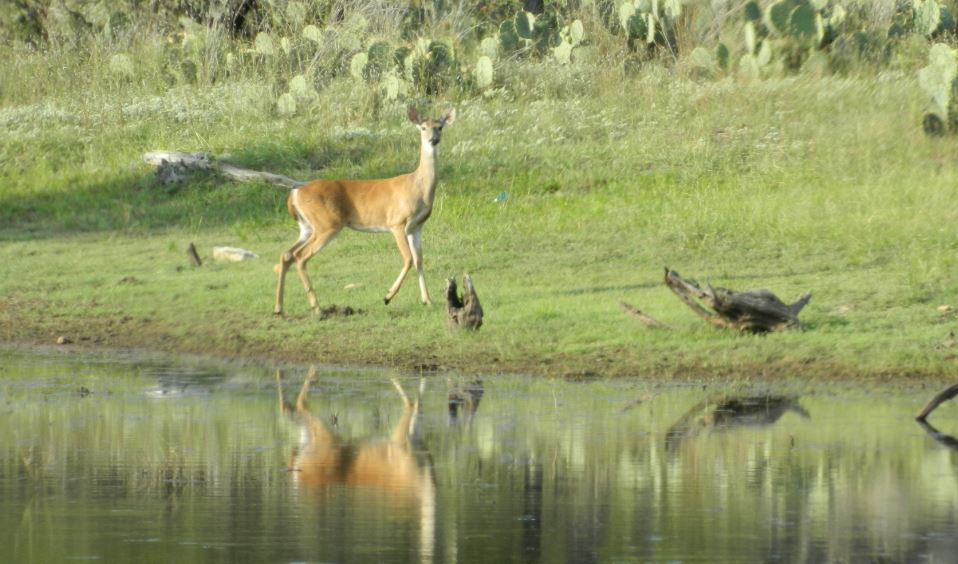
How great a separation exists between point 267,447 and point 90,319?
605 centimetres

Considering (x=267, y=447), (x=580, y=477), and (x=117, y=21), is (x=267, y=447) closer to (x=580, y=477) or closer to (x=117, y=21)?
(x=580, y=477)

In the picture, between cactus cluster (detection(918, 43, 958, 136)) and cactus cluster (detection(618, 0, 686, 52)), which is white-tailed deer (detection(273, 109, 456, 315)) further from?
cactus cluster (detection(618, 0, 686, 52))

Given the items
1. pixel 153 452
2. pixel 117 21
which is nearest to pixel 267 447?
pixel 153 452

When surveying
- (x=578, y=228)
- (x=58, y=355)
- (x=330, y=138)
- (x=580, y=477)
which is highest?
(x=330, y=138)

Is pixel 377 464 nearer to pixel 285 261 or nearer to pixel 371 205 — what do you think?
pixel 285 261

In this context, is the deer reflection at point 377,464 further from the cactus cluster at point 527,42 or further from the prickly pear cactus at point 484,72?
the cactus cluster at point 527,42

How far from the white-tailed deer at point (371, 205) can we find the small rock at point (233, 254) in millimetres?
2161

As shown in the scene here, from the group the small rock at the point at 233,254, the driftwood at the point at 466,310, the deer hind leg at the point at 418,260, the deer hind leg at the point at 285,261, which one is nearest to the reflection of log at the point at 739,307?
the driftwood at the point at 466,310

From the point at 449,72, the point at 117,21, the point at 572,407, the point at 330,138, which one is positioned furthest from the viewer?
the point at 117,21

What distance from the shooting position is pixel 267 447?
9359 millimetres

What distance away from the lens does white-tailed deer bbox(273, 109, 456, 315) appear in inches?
587

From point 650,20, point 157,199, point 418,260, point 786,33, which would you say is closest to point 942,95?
point 786,33

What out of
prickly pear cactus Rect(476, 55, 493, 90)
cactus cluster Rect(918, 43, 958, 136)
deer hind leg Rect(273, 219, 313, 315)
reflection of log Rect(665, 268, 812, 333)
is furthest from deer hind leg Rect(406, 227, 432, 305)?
prickly pear cactus Rect(476, 55, 493, 90)

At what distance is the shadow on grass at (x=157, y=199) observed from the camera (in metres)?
19.3
